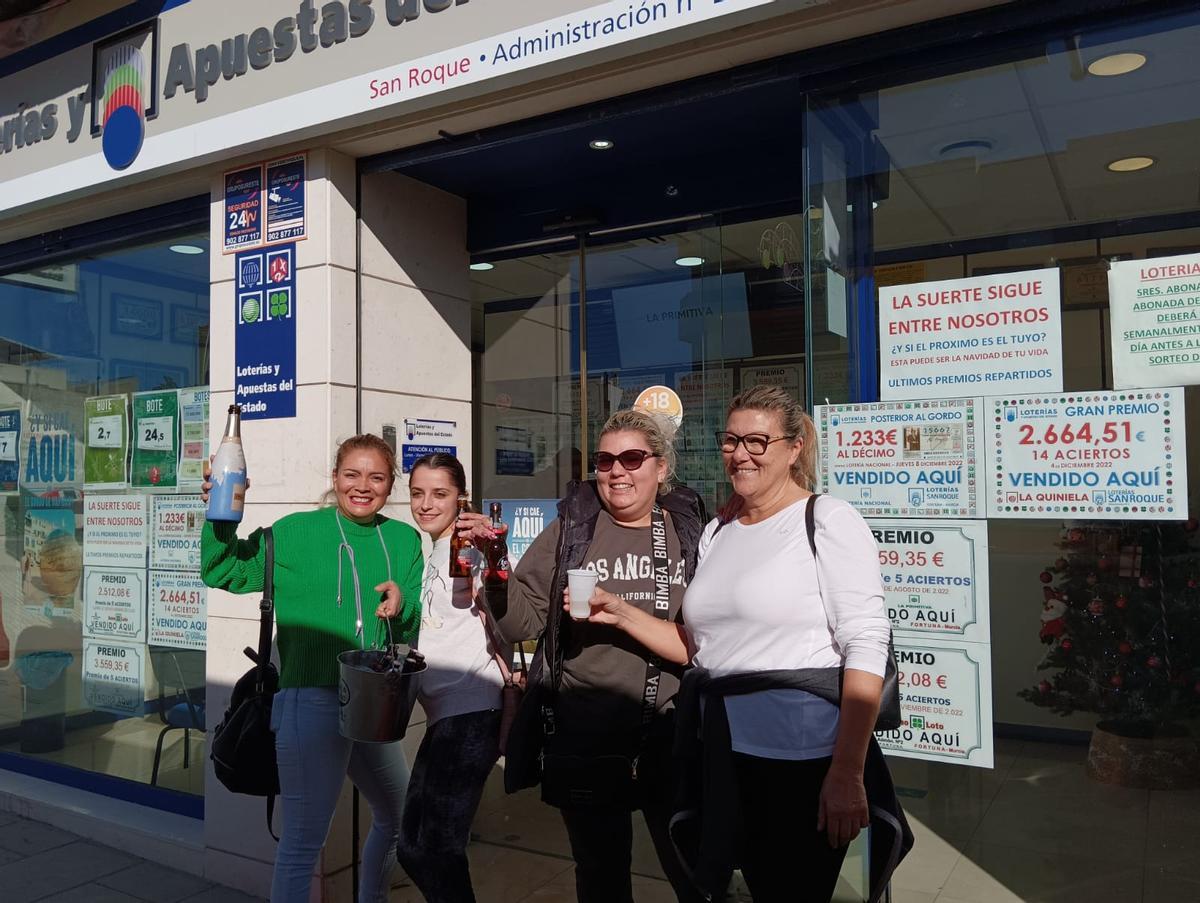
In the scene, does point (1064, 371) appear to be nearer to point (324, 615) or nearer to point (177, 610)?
point (324, 615)

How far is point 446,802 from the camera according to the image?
2945 mm

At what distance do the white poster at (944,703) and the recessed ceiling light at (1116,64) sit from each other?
1.81 meters

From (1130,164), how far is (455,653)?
8.60 ft

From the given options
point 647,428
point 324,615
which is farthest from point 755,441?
point 324,615

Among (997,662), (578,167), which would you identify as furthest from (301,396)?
(997,662)

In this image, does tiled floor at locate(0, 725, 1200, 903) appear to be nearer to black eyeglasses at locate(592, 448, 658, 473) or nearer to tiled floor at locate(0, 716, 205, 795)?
black eyeglasses at locate(592, 448, 658, 473)

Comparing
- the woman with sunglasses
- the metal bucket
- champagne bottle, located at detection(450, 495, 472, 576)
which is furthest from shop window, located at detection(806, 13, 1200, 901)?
the metal bucket

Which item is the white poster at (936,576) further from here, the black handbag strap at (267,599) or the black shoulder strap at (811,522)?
the black handbag strap at (267,599)

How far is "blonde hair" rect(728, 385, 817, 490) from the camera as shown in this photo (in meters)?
2.42

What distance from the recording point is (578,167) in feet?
14.5

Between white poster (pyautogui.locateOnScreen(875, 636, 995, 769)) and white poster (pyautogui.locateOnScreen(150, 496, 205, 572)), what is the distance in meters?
3.61

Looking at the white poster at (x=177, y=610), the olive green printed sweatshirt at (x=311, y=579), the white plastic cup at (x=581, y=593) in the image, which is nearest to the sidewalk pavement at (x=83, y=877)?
the white poster at (x=177, y=610)

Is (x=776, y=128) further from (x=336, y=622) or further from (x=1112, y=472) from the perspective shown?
(x=336, y=622)

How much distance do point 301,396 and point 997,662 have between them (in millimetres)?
2994
